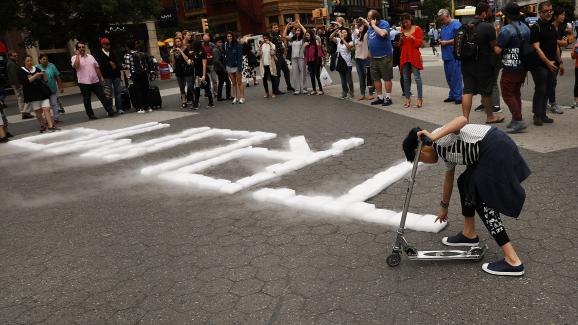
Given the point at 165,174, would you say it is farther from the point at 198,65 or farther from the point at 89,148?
the point at 198,65

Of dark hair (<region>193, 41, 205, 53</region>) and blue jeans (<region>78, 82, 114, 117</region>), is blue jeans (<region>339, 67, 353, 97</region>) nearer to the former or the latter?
dark hair (<region>193, 41, 205, 53</region>)

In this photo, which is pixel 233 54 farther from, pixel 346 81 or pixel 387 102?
pixel 387 102

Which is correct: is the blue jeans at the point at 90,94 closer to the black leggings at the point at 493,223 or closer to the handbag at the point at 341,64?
the handbag at the point at 341,64

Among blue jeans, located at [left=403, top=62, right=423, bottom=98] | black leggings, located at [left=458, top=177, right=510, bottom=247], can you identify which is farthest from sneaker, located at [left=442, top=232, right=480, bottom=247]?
blue jeans, located at [left=403, top=62, right=423, bottom=98]

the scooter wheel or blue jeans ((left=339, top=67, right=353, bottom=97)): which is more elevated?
blue jeans ((left=339, top=67, right=353, bottom=97))

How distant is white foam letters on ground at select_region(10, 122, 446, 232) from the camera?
4438 millimetres

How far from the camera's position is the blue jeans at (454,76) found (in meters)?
9.43

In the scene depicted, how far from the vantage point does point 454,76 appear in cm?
955

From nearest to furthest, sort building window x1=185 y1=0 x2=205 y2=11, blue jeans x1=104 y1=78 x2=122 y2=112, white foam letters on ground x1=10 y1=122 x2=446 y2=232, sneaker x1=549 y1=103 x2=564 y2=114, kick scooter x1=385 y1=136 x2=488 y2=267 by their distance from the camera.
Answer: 1. kick scooter x1=385 y1=136 x2=488 y2=267
2. white foam letters on ground x1=10 y1=122 x2=446 y2=232
3. sneaker x1=549 y1=103 x2=564 y2=114
4. blue jeans x1=104 y1=78 x2=122 y2=112
5. building window x1=185 y1=0 x2=205 y2=11

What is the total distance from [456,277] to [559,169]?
108 inches

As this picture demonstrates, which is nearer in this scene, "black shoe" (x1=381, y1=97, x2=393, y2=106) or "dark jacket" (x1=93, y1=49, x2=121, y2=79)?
"black shoe" (x1=381, y1=97, x2=393, y2=106)

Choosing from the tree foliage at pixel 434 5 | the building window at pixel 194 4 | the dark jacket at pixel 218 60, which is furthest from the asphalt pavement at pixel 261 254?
the tree foliage at pixel 434 5

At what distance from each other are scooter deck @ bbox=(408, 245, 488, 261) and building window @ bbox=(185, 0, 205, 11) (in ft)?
188

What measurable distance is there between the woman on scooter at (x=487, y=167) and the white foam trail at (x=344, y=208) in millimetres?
808
